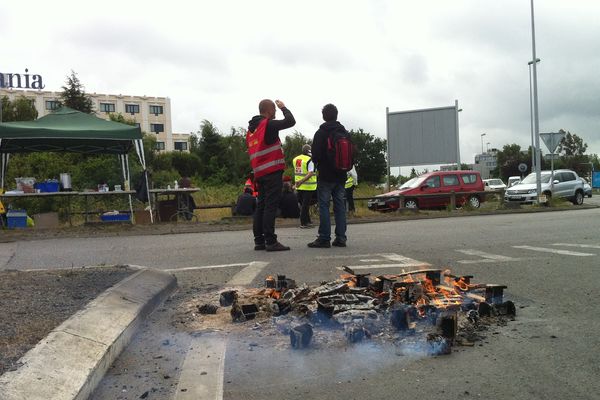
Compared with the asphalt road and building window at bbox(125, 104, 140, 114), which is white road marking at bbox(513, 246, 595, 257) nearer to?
the asphalt road

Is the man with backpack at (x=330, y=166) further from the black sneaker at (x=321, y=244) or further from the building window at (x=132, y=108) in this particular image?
the building window at (x=132, y=108)

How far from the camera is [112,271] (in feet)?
18.1

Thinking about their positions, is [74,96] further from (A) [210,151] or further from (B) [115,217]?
(B) [115,217]

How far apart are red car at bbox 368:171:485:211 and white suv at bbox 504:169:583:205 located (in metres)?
3.70

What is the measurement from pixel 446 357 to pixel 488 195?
1848cm

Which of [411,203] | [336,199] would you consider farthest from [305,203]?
[411,203]

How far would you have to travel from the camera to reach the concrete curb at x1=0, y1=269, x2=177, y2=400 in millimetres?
2430

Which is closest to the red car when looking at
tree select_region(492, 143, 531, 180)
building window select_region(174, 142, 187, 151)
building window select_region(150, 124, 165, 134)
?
tree select_region(492, 143, 531, 180)

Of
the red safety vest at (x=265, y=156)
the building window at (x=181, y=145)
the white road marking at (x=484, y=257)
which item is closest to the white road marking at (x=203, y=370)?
the white road marking at (x=484, y=257)

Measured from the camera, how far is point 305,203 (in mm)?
11805

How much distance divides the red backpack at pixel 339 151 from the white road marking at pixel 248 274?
85.0 inches

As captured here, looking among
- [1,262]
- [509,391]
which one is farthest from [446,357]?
[1,262]

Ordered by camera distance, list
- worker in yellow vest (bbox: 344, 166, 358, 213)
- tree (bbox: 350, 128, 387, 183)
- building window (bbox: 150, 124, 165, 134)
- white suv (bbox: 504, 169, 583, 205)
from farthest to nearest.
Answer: building window (bbox: 150, 124, 165, 134) → tree (bbox: 350, 128, 387, 183) → white suv (bbox: 504, 169, 583, 205) → worker in yellow vest (bbox: 344, 166, 358, 213)

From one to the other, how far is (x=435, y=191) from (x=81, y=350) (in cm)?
1913
